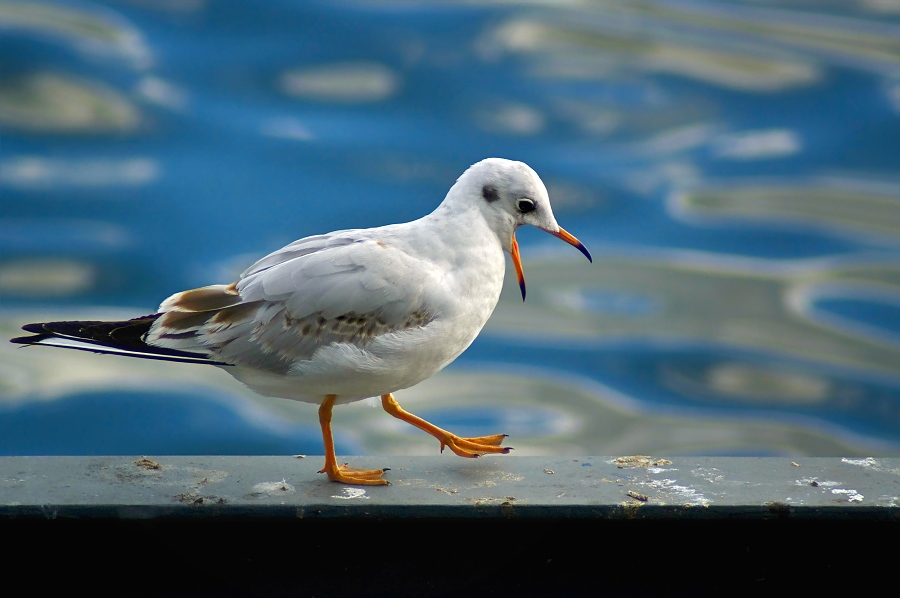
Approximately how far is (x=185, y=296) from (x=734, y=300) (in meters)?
5.40

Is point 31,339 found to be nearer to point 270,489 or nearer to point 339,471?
point 270,489

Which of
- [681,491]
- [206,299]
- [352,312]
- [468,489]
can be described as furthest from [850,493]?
[206,299]

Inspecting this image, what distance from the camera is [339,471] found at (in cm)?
247

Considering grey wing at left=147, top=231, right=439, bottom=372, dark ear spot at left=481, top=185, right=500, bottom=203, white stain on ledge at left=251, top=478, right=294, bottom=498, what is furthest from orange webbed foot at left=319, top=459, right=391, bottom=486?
dark ear spot at left=481, top=185, right=500, bottom=203

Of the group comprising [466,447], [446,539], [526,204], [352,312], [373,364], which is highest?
[526,204]

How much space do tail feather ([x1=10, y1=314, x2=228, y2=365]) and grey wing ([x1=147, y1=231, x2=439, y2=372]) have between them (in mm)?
23

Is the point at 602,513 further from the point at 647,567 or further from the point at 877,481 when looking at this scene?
the point at 877,481

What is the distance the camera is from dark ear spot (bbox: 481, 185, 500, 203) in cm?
261

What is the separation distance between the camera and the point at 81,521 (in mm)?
2193

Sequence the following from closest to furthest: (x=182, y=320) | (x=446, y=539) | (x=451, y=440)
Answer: (x=446, y=539) < (x=182, y=320) < (x=451, y=440)

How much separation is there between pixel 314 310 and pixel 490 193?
0.52 m


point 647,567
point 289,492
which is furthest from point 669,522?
point 289,492

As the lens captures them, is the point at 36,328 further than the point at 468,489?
Yes

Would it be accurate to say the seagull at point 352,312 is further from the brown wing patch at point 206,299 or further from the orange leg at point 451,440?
the orange leg at point 451,440
